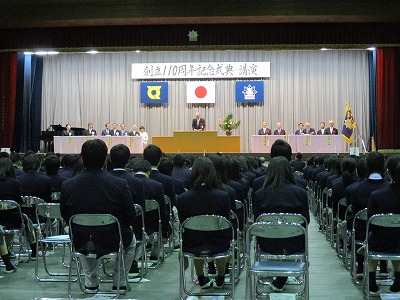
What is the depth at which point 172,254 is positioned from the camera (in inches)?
272

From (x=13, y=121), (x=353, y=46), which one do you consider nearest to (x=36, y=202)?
(x=353, y=46)

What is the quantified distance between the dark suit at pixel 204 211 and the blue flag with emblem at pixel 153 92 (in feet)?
52.8

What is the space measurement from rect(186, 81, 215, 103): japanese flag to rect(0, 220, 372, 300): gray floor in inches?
570

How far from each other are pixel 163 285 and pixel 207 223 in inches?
48.2

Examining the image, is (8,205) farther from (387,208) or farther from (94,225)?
(387,208)

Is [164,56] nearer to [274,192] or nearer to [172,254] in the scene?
[172,254]

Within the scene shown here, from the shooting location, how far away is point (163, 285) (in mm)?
5340

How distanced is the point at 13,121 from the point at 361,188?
49.5 ft

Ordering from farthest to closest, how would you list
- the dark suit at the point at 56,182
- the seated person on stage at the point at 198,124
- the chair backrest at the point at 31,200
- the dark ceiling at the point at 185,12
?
the seated person on stage at the point at 198,124 < the dark ceiling at the point at 185,12 < the dark suit at the point at 56,182 < the chair backrest at the point at 31,200

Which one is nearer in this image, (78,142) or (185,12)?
(185,12)

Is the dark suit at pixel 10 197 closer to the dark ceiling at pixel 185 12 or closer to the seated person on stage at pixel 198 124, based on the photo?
the dark ceiling at pixel 185 12

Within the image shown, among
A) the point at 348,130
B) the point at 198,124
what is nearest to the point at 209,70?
the point at 198,124

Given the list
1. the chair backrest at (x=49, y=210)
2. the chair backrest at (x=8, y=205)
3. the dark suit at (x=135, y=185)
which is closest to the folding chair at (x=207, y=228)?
the dark suit at (x=135, y=185)

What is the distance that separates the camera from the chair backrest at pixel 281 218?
13.9 feet
